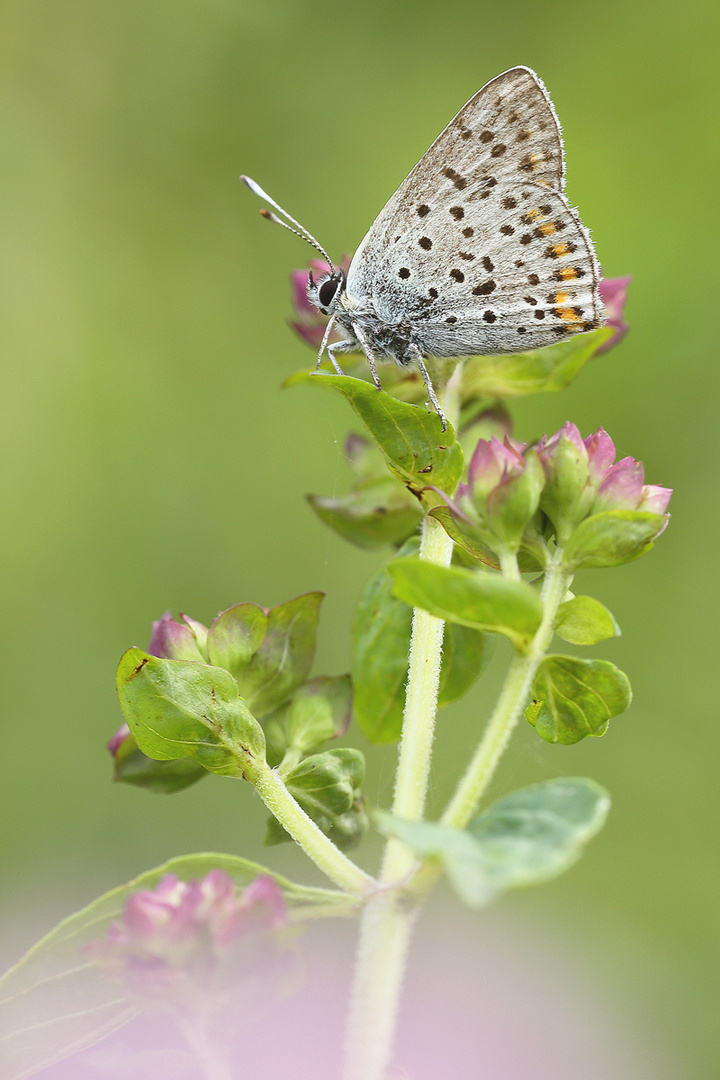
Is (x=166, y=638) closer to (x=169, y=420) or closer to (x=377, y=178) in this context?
(x=169, y=420)

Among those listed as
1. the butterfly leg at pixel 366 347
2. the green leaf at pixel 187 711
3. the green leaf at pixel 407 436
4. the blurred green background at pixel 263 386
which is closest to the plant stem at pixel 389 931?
the green leaf at pixel 187 711

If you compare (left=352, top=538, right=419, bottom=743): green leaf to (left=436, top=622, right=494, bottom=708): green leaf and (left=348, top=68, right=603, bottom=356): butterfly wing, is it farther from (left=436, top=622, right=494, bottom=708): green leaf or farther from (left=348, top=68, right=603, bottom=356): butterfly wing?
(left=348, top=68, right=603, bottom=356): butterfly wing

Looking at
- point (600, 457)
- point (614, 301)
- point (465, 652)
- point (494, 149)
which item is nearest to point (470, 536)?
point (600, 457)

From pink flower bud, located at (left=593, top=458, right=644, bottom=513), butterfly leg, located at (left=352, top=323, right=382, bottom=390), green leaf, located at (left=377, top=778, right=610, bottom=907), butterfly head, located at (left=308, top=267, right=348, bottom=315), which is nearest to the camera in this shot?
green leaf, located at (left=377, top=778, right=610, bottom=907)

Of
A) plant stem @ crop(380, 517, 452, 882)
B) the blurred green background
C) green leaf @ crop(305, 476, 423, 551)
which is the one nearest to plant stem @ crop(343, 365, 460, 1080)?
plant stem @ crop(380, 517, 452, 882)

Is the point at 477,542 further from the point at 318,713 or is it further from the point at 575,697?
the point at 318,713

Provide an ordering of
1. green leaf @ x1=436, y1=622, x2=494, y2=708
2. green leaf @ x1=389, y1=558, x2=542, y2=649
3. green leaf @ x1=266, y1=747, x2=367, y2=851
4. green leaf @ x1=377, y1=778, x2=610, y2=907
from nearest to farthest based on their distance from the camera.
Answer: green leaf @ x1=377, y1=778, x2=610, y2=907 < green leaf @ x1=389, y1=558, x2=542, y2=649 < green leaf @ x1=266, y1=747, x2=367, y2=851 < green leaf @ x1=436, y1=622, x2=494, y2=708
